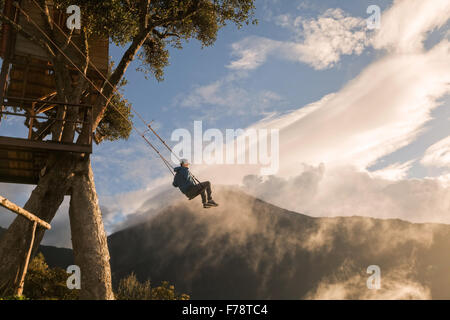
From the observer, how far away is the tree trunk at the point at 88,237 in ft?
34.6

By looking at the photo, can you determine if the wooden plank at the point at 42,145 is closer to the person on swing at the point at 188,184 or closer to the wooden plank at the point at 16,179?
the person on swing at the point at 188,184

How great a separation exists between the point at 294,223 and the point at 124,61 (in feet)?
301

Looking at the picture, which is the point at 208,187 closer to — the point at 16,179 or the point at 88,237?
the point at 88,237

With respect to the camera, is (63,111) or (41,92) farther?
(41,92)

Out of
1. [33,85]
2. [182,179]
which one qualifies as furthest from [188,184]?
[33,85]

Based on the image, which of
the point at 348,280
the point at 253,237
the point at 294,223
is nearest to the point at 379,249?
the point at 348,280

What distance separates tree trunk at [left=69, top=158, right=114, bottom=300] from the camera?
10.6 meters

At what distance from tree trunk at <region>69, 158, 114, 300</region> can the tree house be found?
1.12 metres

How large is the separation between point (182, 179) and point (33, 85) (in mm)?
10331

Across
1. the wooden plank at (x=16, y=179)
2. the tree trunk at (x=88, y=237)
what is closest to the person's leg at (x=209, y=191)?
the tree trunk at (x=88, y=237)

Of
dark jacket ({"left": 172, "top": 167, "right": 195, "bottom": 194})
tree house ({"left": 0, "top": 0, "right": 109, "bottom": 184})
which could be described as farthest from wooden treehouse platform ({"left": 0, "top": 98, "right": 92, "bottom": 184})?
dark jacket ({"left": 172, "top": 167, "right": 195, "bottom": 194})
